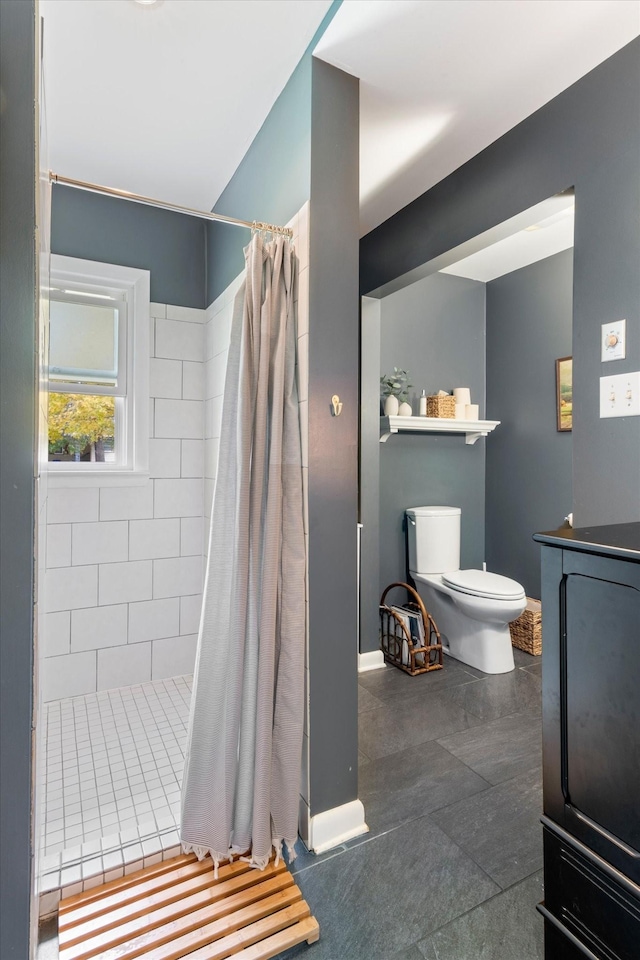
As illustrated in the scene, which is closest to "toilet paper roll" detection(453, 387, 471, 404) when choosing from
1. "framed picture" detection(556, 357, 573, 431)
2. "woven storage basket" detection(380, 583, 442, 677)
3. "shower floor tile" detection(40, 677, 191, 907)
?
"framed picture" detection(556, 357, 573, 431)

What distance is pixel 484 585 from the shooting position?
279 centimetres

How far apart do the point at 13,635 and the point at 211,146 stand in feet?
7.09

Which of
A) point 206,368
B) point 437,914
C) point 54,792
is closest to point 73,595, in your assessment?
point 54,792

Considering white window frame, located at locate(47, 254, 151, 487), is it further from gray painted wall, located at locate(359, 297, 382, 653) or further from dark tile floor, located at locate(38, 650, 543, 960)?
dark tile floor, located at locate(38, 650, 543, 960)

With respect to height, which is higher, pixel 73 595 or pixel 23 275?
pixel 23 275

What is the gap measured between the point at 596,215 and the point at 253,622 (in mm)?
1678

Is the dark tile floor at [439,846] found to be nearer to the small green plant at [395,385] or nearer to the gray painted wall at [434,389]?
the gray painted wall at [434,389]

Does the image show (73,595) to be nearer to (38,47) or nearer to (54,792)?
(54,792)

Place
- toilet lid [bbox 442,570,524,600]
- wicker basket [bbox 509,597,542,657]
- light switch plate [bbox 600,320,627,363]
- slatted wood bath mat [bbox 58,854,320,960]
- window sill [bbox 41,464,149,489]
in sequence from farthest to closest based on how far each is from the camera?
wicker basket [bbox 509,597,542,657], toilet lid [bbox 442,570,524,600], window sill [bbox 41,464,149,489], light switch plate [bbox 600,320,627,363], slatted wood bath mat [bbox 58,854,320,960]

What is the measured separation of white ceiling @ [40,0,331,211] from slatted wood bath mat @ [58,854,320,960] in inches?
98.0

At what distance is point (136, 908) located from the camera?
1315mm

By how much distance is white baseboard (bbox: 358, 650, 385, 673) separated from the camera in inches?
113

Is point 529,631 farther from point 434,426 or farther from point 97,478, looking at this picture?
point 97,478

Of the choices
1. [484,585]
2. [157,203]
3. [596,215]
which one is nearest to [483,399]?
[484,585]
